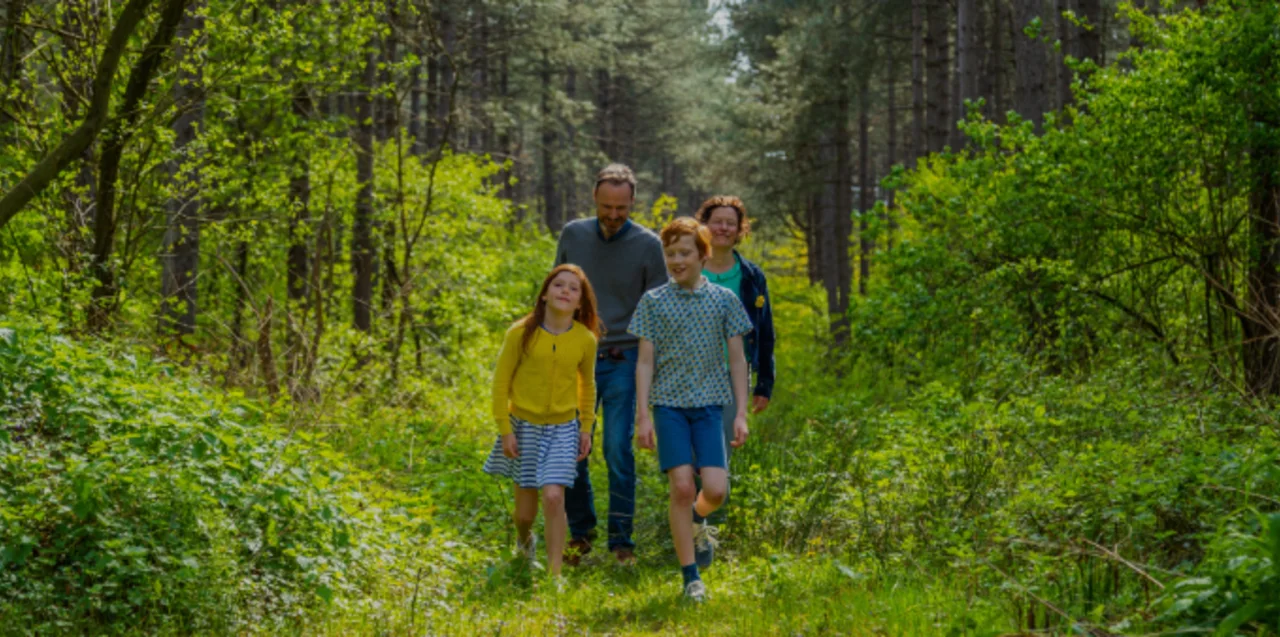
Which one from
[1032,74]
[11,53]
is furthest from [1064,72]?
[11,53]

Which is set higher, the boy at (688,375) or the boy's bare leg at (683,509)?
the boy at (688,375)

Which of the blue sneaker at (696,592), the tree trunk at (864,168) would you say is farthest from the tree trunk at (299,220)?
the tree trunk at (864,168)

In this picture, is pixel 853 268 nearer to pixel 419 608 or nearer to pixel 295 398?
pixel 295 398

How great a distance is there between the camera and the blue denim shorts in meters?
6.12

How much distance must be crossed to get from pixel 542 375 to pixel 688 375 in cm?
94

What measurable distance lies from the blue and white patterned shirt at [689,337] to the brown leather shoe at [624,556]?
152cm

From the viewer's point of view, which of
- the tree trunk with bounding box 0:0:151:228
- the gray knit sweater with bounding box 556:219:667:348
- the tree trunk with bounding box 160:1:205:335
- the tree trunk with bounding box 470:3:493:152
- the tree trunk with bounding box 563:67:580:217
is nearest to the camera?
the tree trunk with bounding box 0:0:151:228

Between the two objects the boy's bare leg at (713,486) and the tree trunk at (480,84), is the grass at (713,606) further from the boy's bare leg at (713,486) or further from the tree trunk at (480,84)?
the tree trunk at (480,84)

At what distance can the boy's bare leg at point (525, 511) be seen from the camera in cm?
685

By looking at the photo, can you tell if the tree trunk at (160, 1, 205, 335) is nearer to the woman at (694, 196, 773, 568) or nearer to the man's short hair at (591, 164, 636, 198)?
the man's short hair at (591, 164, 636, 198)

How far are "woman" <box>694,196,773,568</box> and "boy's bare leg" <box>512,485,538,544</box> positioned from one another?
129 cm

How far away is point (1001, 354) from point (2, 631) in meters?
8.06

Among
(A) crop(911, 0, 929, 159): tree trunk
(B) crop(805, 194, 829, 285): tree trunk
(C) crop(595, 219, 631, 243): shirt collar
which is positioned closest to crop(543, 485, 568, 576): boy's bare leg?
(C) crop(595, 219, 631, 243): shirt collar

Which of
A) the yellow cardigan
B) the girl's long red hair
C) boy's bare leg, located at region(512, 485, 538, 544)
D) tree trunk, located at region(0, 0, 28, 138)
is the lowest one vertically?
boy's bare leg, located at region(512, 485, 538, 544)
